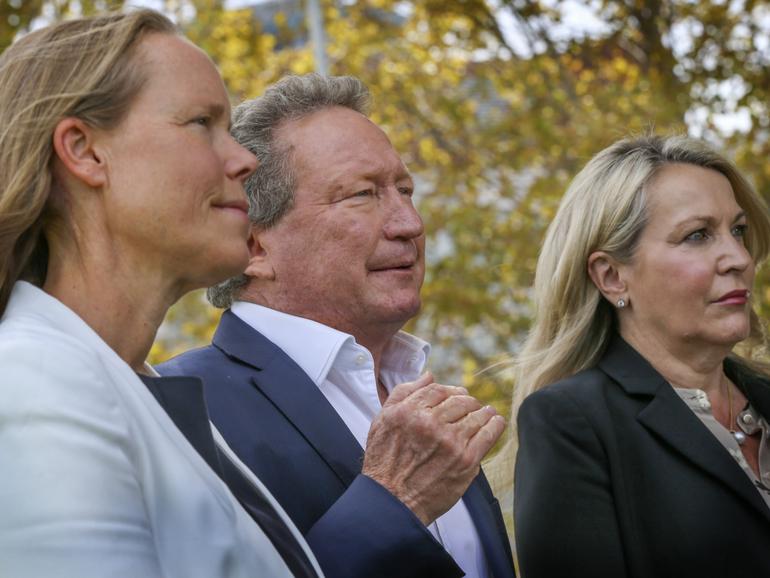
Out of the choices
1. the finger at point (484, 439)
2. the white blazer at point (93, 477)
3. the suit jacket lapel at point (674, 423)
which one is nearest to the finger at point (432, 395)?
the finger at point (484, 439)

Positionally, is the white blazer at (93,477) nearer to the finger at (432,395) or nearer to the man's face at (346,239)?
the finger at (432,395)

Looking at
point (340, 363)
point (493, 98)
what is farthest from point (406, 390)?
point (493, 98)

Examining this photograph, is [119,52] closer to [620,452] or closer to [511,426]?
[620,452]

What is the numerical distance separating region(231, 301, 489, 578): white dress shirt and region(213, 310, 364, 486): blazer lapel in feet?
0.16

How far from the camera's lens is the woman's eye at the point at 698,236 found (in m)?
3.71

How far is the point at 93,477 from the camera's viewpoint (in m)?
1.59

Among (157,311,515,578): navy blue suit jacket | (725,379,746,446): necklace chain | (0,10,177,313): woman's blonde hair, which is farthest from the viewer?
(725,379,746,446): necklace chain

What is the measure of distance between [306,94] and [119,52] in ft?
4.35

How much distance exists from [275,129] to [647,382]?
136cm

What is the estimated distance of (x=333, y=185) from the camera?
10.1 feet

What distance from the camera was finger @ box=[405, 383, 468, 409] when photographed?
2443mm

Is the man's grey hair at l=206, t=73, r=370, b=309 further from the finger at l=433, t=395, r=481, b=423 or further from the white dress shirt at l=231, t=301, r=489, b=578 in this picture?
the finger at l=433, t=395, r=481, b=423

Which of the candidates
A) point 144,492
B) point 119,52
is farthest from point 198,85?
point 144,492

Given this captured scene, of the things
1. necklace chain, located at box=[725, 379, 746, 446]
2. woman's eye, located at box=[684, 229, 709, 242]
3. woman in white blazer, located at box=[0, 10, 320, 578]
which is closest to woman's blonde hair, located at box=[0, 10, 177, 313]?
woman in white blazer, located at box=[0, 10, 320, 578]
